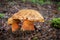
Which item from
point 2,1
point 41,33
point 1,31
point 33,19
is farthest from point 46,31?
point 2,1

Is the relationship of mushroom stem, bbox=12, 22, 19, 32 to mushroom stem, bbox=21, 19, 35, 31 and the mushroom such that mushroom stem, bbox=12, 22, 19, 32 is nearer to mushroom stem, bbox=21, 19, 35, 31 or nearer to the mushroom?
the mushroom

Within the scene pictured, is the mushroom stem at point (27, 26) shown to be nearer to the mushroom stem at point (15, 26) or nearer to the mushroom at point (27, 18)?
the mushroom at point (27, 18)

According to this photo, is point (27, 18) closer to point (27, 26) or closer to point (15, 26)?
point (27, 26)

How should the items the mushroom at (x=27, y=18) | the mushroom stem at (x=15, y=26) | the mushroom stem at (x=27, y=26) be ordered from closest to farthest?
the mushroom at (x=27, y=18) < the mushroom stem at (x=27, y=26) < the mushroom stem at (x=15, y=26)

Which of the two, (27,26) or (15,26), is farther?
(15,26)

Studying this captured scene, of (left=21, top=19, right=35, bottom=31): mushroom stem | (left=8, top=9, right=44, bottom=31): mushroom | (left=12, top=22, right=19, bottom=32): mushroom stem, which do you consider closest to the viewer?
(left=8, top=9, right=44, bottom=31): mushroom

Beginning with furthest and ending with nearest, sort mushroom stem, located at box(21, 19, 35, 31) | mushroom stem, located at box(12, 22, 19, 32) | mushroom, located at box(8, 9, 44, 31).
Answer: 1. mushroom stem, located at box(12, 22, 19, 32)
2. mushroom stem, located at box(21, 19, 35, 31)
3. mushroom, located at box(8, 9, 44, 31)

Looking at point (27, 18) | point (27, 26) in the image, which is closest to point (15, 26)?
point (27, 26)

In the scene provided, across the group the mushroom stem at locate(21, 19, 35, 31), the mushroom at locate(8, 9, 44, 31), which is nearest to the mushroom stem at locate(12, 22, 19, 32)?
the mushroom at locate(8, 9, 44, 31)

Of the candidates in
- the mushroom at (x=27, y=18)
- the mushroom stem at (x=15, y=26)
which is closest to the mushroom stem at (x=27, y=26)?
the mushroom at (x=27, y=18)

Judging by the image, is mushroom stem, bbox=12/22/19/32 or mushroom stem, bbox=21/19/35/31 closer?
mushroom stem, bbox=21/19/35/31

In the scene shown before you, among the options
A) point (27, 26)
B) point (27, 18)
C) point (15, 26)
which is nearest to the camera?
point (27, 18)
